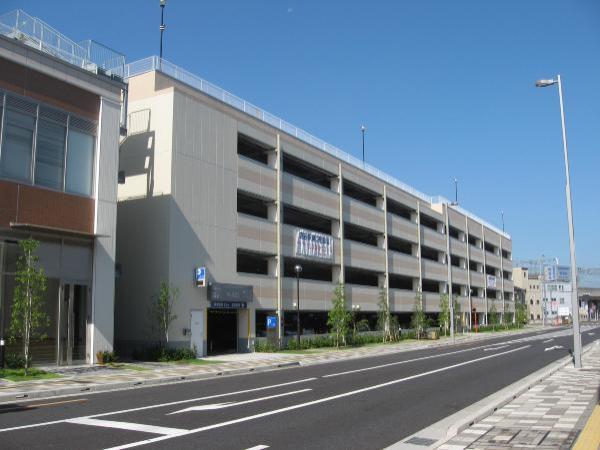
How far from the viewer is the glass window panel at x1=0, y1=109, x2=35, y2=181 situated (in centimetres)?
2292

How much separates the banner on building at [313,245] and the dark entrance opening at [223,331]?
24.4ft

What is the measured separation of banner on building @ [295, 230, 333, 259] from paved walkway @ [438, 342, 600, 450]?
89.6 ft

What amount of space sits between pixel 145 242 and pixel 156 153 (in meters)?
4.89

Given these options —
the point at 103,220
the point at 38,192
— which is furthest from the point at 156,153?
the point at 38,192

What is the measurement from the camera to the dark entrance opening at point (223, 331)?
37.5 m

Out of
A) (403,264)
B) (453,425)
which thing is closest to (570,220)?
(453,425)

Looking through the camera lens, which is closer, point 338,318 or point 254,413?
point 254,413

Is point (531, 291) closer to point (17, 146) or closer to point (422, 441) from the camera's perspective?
point (17, 146)

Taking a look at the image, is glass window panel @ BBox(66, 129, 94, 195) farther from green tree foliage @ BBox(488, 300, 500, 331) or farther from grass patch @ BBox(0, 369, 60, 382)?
green tree foliage @ BBox(488, 300, 500, 331)

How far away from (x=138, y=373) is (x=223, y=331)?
48.8 ft

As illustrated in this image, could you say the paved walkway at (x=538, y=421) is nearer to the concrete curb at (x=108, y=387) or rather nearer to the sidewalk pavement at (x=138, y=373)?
the concrete curb at (x=108, y=387)

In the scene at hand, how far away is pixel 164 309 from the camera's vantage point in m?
30.3

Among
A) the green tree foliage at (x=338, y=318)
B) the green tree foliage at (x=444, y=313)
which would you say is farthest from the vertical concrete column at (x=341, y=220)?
the green tree foliage at (x=444, y=313)

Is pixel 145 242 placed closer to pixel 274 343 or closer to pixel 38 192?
pixel 38 192
